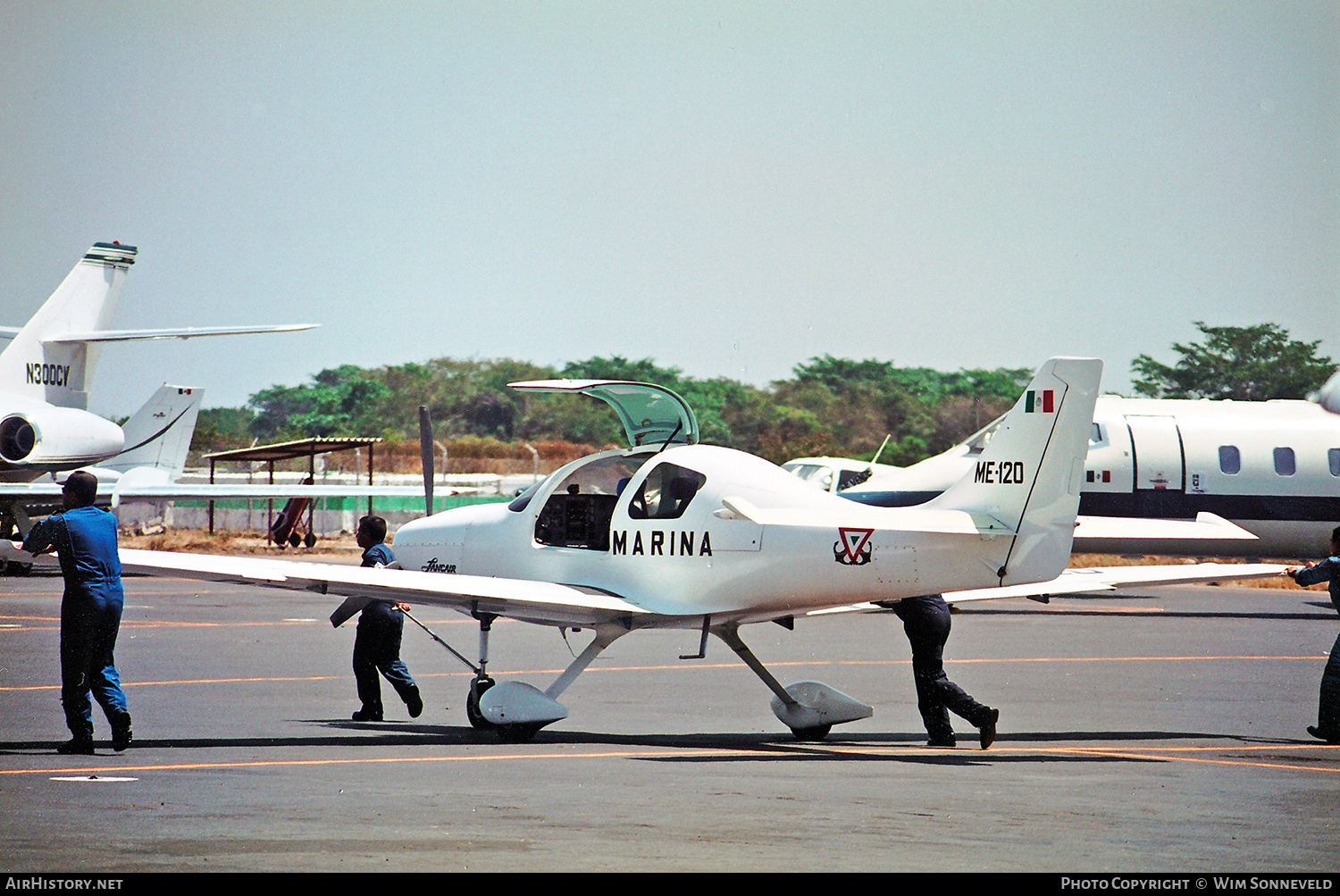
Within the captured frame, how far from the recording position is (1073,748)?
12.6 metres

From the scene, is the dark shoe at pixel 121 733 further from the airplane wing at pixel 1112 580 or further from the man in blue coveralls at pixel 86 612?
the airplane wing at pixel 1112 580

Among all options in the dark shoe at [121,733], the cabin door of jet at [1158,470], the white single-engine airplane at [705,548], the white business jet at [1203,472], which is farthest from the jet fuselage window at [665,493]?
the cabin door of jet at [1158,470]

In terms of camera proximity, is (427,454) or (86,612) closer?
(86,612)

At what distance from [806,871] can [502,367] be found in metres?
103

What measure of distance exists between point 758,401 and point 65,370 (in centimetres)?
5989

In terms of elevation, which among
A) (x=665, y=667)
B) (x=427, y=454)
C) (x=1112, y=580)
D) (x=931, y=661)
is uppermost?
(x=427, y=454)

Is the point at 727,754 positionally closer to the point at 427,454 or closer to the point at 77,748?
the point at 77,748

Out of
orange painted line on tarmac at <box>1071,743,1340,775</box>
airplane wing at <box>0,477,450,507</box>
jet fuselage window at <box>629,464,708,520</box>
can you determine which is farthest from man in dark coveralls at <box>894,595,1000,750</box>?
airplane wing at <box>0,477,450,507</box>

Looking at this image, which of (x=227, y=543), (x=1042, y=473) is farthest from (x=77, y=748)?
(x=227, y=543)

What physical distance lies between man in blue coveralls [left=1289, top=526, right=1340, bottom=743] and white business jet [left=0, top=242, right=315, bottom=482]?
25.5 meters

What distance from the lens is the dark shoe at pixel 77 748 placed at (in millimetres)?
11492

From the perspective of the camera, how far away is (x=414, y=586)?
12.5m

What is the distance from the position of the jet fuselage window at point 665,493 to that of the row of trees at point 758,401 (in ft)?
195
